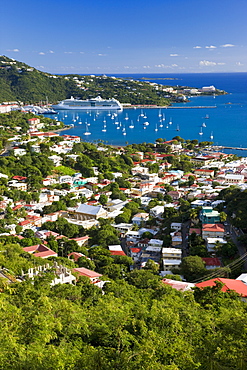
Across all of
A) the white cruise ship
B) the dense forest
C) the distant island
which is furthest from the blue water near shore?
the dense forest


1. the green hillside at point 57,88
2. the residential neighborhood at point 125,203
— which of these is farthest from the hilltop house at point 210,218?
the green hillside at point 57,88

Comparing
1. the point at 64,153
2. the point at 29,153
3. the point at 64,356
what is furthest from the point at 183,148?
the point at 64,356

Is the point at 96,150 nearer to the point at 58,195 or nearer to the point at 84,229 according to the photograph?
the point at 58,195

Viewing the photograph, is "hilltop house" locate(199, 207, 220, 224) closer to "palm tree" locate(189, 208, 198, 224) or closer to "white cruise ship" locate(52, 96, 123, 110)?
"palm tree" locate(189, 208, 198, 224)

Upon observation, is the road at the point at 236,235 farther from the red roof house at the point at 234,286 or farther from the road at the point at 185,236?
the red roof house at the point at 234,286

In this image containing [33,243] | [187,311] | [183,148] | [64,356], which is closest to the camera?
[64,356]

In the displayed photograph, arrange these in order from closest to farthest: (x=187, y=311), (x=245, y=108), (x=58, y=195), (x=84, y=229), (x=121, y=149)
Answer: (x=187, y=311)
(x=84, y=229)
(x=58, y=195)
(x=121, y=149)
(x=245, y=108)
